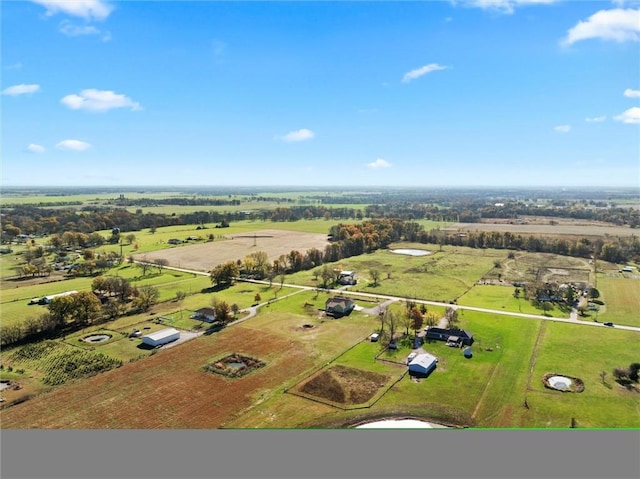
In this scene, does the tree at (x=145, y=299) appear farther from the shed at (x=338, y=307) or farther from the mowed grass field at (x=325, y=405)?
the shed at (x=338, y=307)

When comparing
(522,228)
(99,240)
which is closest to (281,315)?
(99,240)

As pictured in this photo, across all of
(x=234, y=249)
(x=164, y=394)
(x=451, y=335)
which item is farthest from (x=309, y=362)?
(x=234, y=249)

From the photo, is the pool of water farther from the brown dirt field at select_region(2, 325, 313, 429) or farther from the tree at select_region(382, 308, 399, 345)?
the brown dirt field at select_region(2, 325, 313, 429)

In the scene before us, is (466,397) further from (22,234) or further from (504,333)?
(22,234)

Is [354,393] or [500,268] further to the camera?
[500,268]

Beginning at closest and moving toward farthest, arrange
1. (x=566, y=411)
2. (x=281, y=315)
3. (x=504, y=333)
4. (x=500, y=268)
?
1. (x=566, y=411)
2. (x=504, y=333)
3. (x=281, y=315)
4. (x=500, y=268)

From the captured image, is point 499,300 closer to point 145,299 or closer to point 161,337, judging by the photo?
point 161,337

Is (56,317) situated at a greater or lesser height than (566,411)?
greater
